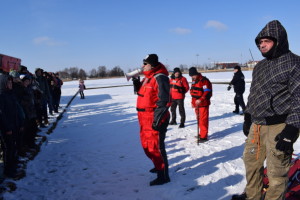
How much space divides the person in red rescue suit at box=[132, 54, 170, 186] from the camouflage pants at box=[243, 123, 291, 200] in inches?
50.1

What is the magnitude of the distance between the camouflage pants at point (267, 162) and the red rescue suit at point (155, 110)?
1.26 meters

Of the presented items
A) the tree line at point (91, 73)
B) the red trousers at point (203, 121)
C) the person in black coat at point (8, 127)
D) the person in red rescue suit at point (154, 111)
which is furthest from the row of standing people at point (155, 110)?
the tree line at point (91, 73)

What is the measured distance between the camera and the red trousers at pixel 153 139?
12.1 feet

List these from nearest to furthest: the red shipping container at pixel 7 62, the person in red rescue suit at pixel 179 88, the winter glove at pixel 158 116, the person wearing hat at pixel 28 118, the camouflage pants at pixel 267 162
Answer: the camouflage pants at pixel 267 162 < the winter glove at pixel 158 116 < the person wearing hat at pixel 28 118 < the person in red rescue suit at pixel 179 88 < the red shipping container at pixel 7 62

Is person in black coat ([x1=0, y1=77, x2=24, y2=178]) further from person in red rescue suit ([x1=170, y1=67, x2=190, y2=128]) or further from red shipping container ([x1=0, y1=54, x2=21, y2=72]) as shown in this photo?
red shipping container ([x1=0, y1=54, x2=21, y2=72])

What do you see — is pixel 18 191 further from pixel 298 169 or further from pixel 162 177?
pixel 298 169

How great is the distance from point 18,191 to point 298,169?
3962 mm

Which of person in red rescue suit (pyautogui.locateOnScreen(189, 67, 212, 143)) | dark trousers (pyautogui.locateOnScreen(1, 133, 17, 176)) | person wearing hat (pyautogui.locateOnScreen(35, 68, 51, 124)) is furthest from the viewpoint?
person wearing hat (pyautogui.locateOnScreen(35, 68, 51, 124))

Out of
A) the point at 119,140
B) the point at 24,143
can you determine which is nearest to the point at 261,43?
the point at 119,140

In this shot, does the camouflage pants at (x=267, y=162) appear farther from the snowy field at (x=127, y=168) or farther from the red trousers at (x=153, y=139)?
the red trousers at (x=153, y=139)

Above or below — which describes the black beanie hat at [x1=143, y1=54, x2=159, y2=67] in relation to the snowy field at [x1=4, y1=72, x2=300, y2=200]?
above

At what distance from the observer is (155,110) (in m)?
3.54

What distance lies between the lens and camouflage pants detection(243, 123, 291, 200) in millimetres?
2430

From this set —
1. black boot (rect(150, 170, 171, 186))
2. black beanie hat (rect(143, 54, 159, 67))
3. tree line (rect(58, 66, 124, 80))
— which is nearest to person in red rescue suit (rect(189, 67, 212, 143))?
black boot (rect(150, 170, 171, 186))
